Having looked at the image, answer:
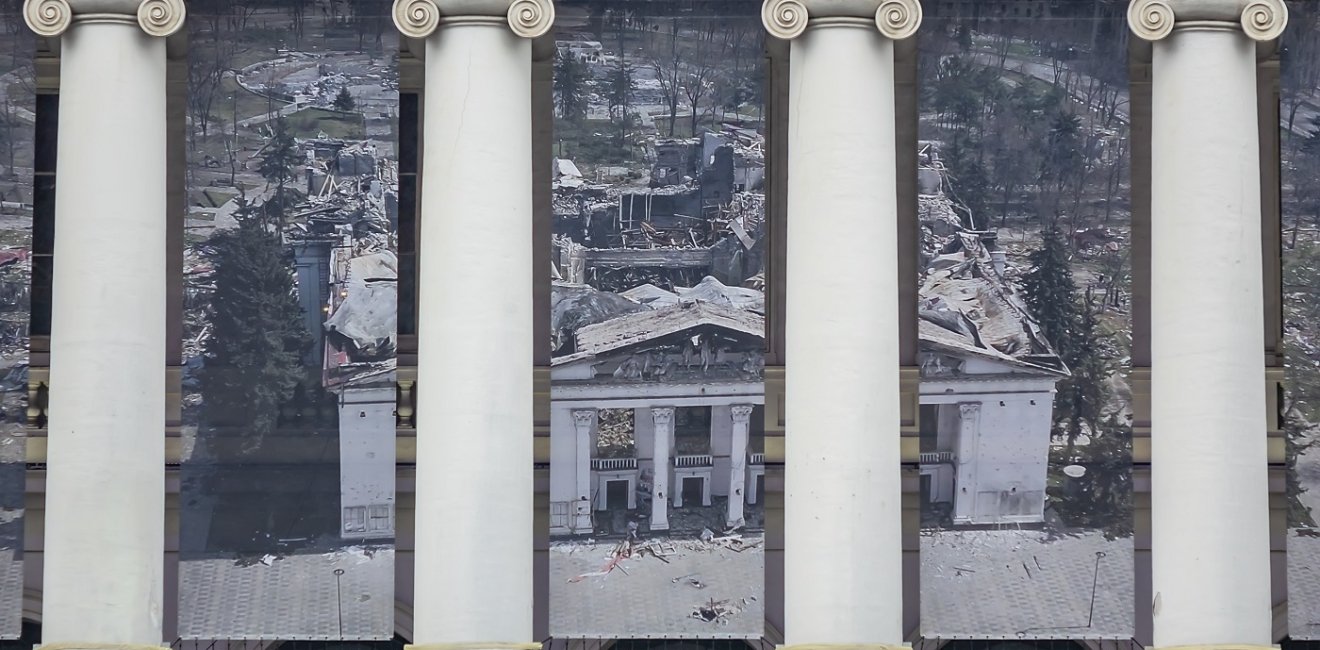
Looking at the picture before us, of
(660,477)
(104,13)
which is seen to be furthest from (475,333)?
(660,477)

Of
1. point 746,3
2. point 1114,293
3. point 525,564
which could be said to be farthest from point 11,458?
point 1114,293

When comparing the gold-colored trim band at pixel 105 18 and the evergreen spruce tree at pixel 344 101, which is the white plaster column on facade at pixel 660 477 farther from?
the gold-colored trim band at pixel 105 18

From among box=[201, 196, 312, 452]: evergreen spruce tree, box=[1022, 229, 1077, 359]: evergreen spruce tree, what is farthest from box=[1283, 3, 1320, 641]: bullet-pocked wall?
box=[201, 196, 312, 452]: evergreen spruce tree

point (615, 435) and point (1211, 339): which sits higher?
point (1211, 339)

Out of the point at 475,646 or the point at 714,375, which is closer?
the point at 475,646

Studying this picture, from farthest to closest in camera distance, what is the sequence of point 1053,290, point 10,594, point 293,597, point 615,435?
point 1053,290
point 615,435
point 293,597
point 10,594

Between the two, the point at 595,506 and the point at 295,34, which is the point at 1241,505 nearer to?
the point at 595,506

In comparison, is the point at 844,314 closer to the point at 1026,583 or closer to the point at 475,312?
the point at 475,312
